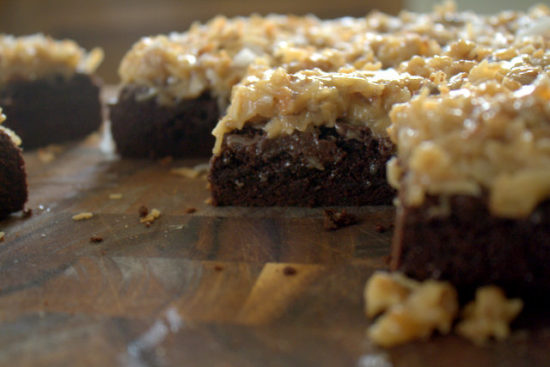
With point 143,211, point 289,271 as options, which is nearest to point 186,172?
point 143,211

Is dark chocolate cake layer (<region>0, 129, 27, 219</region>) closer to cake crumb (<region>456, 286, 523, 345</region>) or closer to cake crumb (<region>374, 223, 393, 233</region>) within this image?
cake crumb (<region>374, 223, 393, 233</region>)

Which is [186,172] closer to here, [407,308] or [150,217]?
[150,217]

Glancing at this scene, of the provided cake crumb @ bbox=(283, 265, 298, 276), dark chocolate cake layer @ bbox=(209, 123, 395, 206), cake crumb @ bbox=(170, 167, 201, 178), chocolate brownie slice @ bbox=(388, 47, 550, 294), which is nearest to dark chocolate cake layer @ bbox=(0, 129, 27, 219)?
cake crumb @ bbox=(170, 167, 201, 178)

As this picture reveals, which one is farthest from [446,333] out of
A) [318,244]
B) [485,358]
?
[318,244]

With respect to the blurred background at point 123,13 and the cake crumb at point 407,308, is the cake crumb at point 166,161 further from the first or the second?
the blurred background at point 123,13

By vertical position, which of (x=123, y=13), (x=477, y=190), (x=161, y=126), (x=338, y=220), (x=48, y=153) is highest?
(x=123, y=13)
